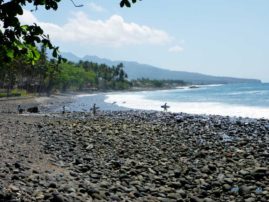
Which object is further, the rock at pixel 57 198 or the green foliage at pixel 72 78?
the green foliage at pixel 72 78

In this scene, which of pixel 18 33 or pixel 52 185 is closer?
pixel 18 33

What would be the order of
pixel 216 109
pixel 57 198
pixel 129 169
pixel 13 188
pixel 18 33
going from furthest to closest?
pixel 216 109, pixel 129 169, pixel 13 188, pixel 57 198, pixel 18 33

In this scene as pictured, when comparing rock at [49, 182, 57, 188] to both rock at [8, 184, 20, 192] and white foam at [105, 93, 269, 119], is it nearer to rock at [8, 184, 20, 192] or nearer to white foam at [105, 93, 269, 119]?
rock at [8, 184, 20, 192]

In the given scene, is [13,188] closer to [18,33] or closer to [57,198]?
[57,198]

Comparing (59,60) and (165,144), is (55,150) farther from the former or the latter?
(59,60)

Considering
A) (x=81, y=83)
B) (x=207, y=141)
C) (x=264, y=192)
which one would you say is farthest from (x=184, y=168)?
(x=81, y=83)

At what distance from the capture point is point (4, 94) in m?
97.9

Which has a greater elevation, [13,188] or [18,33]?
[18,33]

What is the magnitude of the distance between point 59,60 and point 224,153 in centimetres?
1569

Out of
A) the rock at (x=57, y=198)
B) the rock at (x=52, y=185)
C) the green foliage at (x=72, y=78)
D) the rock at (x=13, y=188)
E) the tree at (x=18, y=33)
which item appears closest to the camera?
the tree at (x=18, y=33)

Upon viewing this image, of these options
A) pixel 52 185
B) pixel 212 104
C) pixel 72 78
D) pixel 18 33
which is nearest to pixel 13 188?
pixel 52 185

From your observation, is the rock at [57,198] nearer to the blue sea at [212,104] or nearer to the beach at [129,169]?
the beach at [129,169]

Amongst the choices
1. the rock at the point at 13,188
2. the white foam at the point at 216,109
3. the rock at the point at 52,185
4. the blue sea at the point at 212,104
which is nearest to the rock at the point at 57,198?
the rock at the point at 13,188

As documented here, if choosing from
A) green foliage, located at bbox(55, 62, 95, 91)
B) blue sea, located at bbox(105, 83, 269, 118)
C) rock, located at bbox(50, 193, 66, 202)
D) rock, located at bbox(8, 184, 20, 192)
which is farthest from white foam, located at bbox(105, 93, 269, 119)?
green foliage, located at bbox(55, 62, 95, 91)
